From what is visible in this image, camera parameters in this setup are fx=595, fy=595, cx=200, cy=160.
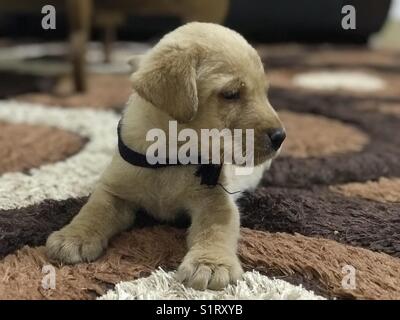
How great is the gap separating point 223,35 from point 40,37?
4.56 meters

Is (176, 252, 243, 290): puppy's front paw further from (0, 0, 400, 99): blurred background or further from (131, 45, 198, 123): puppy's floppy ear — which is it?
(0, 0, 400, 99): blurred background

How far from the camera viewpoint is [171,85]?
1225 mm

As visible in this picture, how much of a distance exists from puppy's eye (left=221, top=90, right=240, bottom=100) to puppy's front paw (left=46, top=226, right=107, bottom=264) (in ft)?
1.30

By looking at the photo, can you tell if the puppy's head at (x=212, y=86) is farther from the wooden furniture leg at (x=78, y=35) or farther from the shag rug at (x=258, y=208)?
the wooden furniture leg at (x=78, y=35)

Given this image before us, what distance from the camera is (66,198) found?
1468mm

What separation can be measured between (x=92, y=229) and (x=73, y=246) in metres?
0.07

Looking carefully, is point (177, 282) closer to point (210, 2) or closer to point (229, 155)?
point (229, 155)

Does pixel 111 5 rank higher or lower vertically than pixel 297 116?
higher

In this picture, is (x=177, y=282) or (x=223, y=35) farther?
(x=223, y=35)

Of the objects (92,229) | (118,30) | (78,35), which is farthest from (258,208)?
(118,30)

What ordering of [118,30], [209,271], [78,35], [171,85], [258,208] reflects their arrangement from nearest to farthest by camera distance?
[209,271], [171,85], [258,208], [78,35], [118,30]

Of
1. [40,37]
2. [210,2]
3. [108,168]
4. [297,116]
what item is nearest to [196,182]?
[108,168]

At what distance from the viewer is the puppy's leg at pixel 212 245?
3.49 ft

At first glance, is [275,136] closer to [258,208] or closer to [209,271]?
[258,208]
